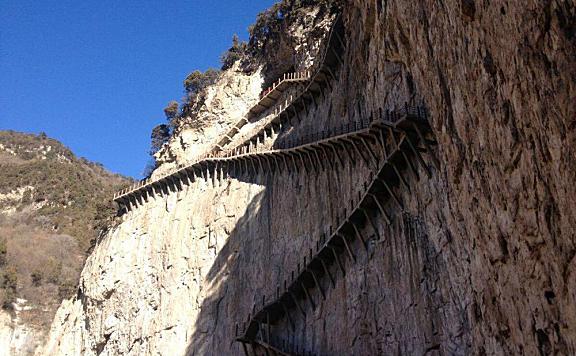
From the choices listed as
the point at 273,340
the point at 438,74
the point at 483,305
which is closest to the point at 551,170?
the point at 483,305

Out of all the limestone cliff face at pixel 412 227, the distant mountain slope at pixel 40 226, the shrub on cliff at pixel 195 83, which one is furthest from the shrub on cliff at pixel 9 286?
the shrub on cliff at pixel 195 83

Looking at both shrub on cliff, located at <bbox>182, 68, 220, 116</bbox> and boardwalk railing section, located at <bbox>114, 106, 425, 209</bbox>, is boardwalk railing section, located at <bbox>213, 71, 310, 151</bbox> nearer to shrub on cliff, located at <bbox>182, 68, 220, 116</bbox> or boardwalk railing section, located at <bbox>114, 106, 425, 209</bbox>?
boardwalk railing section, located at <bbox>114, 106, 425, 209</bbox>

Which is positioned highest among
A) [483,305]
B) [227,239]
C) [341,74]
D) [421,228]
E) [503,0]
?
[341,74]

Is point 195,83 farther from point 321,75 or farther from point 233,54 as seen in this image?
point 321,75

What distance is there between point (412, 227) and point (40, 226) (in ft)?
200

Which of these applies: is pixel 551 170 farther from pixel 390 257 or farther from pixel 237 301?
pixel 237 301

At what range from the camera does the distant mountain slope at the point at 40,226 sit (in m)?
53.1

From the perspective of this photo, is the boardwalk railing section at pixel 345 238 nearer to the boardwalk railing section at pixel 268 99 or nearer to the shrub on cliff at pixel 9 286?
the boardwalk railing section at pixel 268 99

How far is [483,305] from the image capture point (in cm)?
1318

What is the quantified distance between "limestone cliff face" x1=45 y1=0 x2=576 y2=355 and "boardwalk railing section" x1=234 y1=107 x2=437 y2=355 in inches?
17.0

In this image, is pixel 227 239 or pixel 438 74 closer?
pixel 438 74

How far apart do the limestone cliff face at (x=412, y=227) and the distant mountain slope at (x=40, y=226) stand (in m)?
9.42

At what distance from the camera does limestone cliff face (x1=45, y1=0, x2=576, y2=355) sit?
9.76 metres

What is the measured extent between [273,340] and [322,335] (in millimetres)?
4324
